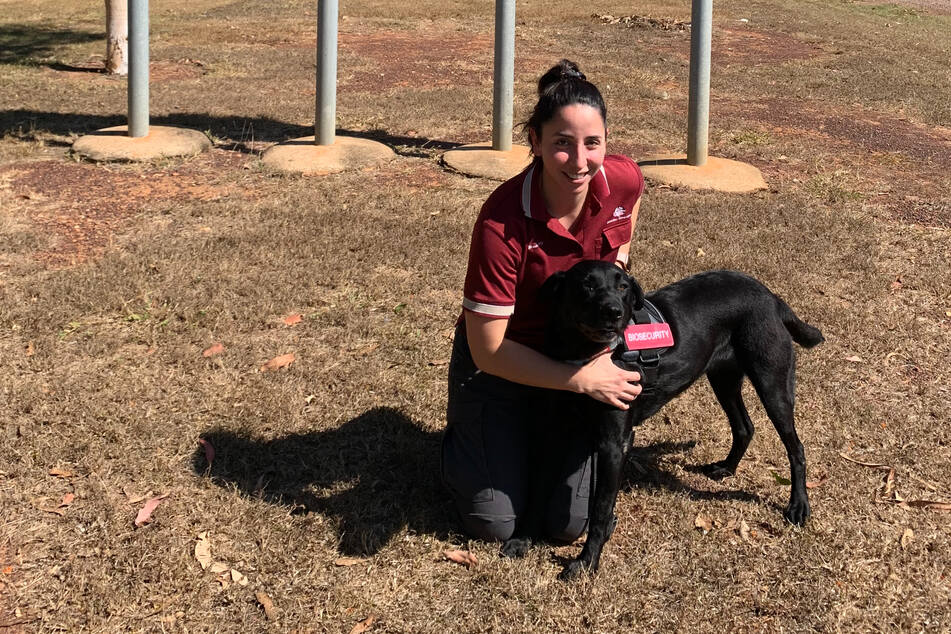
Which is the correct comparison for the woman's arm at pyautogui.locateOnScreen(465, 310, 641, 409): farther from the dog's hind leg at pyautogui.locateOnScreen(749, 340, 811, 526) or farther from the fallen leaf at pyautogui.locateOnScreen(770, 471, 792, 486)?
the fallen leaf at pyautogui.locateOnScreen(770, 471, 792, 486)

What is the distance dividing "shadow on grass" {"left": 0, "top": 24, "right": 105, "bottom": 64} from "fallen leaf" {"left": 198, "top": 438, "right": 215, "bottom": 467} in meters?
12.4

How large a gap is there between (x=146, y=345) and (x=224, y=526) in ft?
5.98

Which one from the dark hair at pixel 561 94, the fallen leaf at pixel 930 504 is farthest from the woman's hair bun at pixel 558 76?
the fallen leaf at pixel 930 504

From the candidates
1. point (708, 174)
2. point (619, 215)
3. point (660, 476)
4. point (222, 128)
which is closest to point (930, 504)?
point (660, 476)

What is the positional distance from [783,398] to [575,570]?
1101 mm

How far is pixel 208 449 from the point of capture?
13.8 ft

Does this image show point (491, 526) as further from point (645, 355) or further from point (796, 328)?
point (796, 328)

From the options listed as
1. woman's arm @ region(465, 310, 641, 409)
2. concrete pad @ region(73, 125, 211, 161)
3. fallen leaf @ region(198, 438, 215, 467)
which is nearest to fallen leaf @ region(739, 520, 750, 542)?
woman's arm @ region(465, 310, 641, 409)

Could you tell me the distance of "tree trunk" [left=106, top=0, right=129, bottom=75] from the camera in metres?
13.3

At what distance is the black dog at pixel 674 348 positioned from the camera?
3.18 m

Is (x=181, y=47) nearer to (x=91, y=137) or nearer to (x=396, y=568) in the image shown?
(x=91, y=137)

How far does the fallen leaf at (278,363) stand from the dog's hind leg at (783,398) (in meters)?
2.53

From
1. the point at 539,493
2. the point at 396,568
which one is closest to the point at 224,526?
the point at 396,568

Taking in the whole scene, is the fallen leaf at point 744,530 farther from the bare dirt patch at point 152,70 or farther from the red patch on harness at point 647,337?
the bare dirt patch at point 152,70
